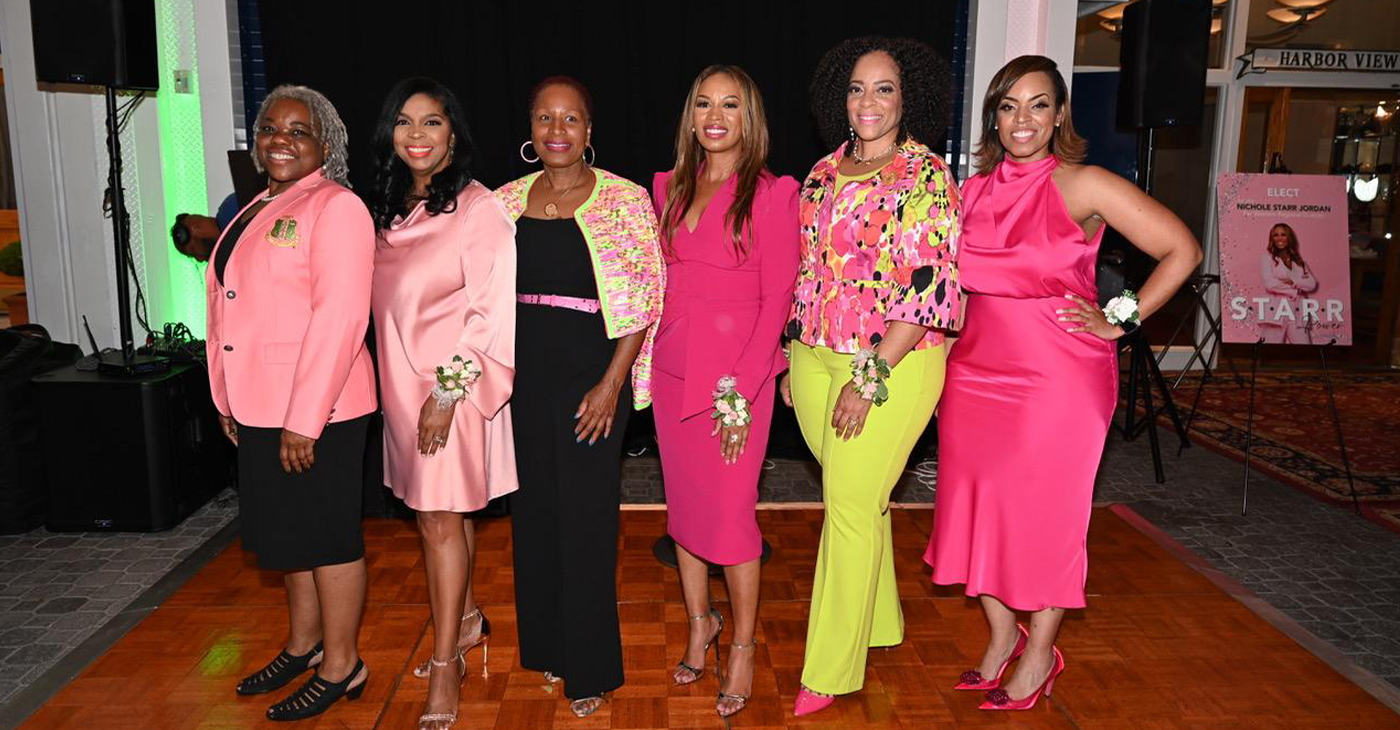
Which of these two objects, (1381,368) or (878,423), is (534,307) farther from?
(1381,368)

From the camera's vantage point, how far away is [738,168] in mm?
2508

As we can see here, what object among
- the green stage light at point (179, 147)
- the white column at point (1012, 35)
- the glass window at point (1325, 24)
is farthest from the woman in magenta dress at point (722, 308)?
the glass window at point (1325, 24)

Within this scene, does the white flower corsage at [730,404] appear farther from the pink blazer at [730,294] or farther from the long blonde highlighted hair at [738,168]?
the long blonde highlighted hair at [738,168]

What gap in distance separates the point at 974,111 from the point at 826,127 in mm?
3011

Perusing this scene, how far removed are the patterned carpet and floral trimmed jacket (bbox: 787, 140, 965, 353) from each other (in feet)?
11.1

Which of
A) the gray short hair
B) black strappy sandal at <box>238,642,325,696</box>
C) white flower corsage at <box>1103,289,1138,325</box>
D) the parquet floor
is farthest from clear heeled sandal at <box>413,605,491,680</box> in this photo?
white flower corsage at <box>1103,289,1138,325</box>

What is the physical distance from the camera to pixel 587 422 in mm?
2471

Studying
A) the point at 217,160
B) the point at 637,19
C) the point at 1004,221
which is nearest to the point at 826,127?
the point at 1004,221

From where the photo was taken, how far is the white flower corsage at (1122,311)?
2.50m

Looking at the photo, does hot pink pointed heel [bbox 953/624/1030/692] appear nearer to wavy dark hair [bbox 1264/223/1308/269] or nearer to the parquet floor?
the parquet floor

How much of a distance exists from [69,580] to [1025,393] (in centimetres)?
350

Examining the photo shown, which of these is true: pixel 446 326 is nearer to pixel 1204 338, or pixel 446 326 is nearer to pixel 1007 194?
pixel 1007 194

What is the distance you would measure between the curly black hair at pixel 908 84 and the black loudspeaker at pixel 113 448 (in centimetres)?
306

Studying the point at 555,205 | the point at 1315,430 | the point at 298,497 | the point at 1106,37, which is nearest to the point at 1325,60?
the point at 1106,37
